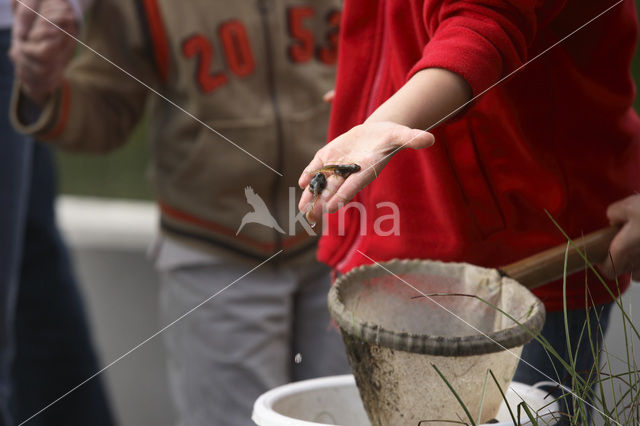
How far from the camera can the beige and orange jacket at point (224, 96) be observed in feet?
4.47

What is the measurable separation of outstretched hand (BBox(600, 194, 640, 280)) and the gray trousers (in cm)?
70

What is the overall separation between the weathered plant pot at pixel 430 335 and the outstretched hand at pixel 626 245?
114 millimetres

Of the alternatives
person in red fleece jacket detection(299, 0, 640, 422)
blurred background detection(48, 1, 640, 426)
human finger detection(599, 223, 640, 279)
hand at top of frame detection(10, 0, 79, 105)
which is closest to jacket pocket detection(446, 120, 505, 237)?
person in red fleece jacket detection(299, 0, 640, 422)

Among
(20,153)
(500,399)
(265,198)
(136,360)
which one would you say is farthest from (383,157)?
(136,360)

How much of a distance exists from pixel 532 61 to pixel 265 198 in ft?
2.18

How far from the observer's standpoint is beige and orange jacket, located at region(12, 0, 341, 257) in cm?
136

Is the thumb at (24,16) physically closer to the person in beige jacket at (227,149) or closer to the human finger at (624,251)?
the person in beige jacket at (227,149)

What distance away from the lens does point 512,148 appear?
0.80 m

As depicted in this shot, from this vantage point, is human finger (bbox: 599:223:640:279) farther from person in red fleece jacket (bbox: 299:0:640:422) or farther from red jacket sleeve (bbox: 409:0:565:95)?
red jacket sleeve (bbox: 409:0:565:95)

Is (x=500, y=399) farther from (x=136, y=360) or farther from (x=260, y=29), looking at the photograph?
(x=136, y=360)

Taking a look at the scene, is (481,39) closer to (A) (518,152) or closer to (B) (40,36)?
(A) (518,152)

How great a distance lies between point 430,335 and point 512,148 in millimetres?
244

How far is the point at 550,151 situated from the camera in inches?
31.9

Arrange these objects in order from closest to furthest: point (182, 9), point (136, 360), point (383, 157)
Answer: point (383, 157), point (182, 9), point (136, 360)
